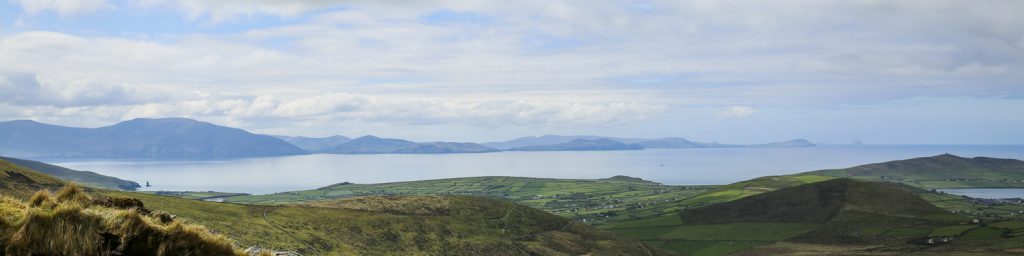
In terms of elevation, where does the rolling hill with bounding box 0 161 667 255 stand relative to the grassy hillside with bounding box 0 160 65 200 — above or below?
below

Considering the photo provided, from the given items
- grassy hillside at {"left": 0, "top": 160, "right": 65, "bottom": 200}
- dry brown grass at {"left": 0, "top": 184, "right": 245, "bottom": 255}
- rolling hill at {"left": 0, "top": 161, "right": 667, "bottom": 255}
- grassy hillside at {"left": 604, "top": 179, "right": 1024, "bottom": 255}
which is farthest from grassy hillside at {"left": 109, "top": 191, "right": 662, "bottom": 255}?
dry brown grass at {"left": 0, "top": 184, "right": 245, "bottom": 255}

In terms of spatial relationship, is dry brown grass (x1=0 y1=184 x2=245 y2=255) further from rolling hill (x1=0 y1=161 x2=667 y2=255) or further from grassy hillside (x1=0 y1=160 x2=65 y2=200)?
grassy hillside (x1=0 y1=160 x2=65 y2=200)

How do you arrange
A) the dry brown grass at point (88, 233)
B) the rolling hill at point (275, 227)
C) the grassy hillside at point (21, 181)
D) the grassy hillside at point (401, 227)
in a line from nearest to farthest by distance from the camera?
the dry brown grass at point (88, 233)
the rolling hill at point (275, 227)
the grassy hillside at point (21, 181)
the grassy hillside at point (401, 227)

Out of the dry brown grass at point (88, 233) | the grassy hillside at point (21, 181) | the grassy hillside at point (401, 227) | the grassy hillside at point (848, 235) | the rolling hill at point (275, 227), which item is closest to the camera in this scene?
the dry brown grass at point (88, 233)

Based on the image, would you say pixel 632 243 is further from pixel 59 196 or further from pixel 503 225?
pixel 59 196

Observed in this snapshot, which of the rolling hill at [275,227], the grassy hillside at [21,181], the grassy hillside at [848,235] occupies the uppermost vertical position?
the grassy hillside at [21,181]

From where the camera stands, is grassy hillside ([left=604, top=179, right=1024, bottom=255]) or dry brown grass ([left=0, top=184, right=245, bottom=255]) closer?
dry brown grass ([left=0, top=184, right=245, bottom=255])

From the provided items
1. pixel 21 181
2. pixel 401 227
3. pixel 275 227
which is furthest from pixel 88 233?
pixel 401 227

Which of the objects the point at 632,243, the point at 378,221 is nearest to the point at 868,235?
the point at 632,243

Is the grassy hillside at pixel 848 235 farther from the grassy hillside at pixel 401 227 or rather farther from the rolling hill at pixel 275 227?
Answer: the grassy hillside at pixel 401 227

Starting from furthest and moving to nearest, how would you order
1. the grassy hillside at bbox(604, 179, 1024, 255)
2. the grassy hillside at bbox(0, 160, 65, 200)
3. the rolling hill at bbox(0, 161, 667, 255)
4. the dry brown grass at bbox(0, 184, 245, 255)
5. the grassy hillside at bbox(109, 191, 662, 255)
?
the grassy hillside at bbox(604, 179, 1024, 255) → the grassy hillside at bbox(109, 191, 662, 255) → the grassy hillside at bbox(0, 160, 65, 200) → the rolling hill at bbox(0, 161, 667, 255) → the dry brown grass at bbox(0, 184, 245, 255)

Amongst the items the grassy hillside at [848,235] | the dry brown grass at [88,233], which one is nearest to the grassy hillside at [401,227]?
the grassy hillside at [848,235]

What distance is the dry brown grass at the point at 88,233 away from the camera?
13.6 metres

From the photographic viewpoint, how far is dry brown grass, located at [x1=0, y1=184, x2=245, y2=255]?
535 inches
